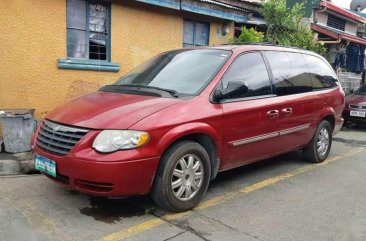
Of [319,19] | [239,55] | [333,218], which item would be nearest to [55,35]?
[239,55]

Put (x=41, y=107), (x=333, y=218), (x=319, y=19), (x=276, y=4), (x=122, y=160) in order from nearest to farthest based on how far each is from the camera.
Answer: (x=122, y=160) → (x=333, y=218) → (x=41, y=107) → (x=276, y=4) → (x=319, y=19)

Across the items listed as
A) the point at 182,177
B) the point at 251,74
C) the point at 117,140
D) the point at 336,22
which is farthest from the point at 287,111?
the point at 336,22

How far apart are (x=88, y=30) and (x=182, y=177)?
480 cm

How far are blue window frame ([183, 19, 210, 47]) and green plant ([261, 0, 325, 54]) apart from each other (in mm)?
1713

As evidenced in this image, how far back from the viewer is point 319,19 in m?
15.7

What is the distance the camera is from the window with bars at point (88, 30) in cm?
767

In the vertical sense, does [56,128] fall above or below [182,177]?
above

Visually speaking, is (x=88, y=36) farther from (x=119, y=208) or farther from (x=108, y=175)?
A: (x=108, y=175)

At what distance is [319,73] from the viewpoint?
21.0ft

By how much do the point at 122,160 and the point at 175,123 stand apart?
2.21ft

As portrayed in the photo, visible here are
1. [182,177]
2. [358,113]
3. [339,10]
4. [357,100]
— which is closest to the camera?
[182,177]

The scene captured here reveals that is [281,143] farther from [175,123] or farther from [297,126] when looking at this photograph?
[175,123]

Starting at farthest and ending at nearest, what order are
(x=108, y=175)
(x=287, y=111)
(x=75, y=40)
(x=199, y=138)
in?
(x=75, y=40), (x=287, y=111), (x=199, y=138), (x=108, y=175)

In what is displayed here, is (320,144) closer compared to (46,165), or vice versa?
(46,165)
